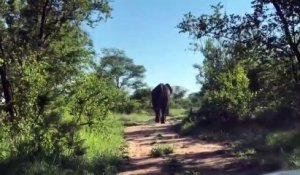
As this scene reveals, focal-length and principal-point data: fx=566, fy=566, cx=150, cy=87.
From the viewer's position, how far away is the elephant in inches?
1489

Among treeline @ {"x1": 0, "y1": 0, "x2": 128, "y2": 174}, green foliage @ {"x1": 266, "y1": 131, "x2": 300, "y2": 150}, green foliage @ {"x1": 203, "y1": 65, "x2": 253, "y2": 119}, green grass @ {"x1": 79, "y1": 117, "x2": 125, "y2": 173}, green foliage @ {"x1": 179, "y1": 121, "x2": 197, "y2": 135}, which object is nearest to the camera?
treeline @ {"x1": 0, "y1": 0, "x2": 128, "y2": 174}

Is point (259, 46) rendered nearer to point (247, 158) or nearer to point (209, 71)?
point (247, 158)

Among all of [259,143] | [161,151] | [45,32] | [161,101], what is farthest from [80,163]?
[161,101]

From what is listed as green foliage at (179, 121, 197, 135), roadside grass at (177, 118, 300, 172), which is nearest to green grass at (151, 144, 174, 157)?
roadside grass at (177, 118, 300, 172)

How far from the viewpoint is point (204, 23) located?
50.4 feet

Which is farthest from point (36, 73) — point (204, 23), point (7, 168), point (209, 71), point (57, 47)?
point (209, 71)

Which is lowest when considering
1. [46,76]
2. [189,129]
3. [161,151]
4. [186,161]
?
[186,161]

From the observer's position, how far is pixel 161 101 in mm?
38875

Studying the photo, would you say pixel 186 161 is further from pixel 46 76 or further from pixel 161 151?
pixel 46 76

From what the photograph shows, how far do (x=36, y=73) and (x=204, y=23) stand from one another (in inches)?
186

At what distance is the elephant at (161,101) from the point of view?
37812 millimetres

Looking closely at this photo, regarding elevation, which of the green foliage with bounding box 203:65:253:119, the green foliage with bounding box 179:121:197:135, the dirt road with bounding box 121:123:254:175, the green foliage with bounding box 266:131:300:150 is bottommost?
the dirt road with bounding box 121:123:254:175

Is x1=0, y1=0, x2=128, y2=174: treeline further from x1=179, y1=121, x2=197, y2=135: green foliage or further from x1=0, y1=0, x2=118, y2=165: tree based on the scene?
x1=179, y1=121, x2=197, y2=135: green foliage

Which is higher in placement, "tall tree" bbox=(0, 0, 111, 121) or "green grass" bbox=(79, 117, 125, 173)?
"tall tree" bbox=(0, 0, 111, 121)
